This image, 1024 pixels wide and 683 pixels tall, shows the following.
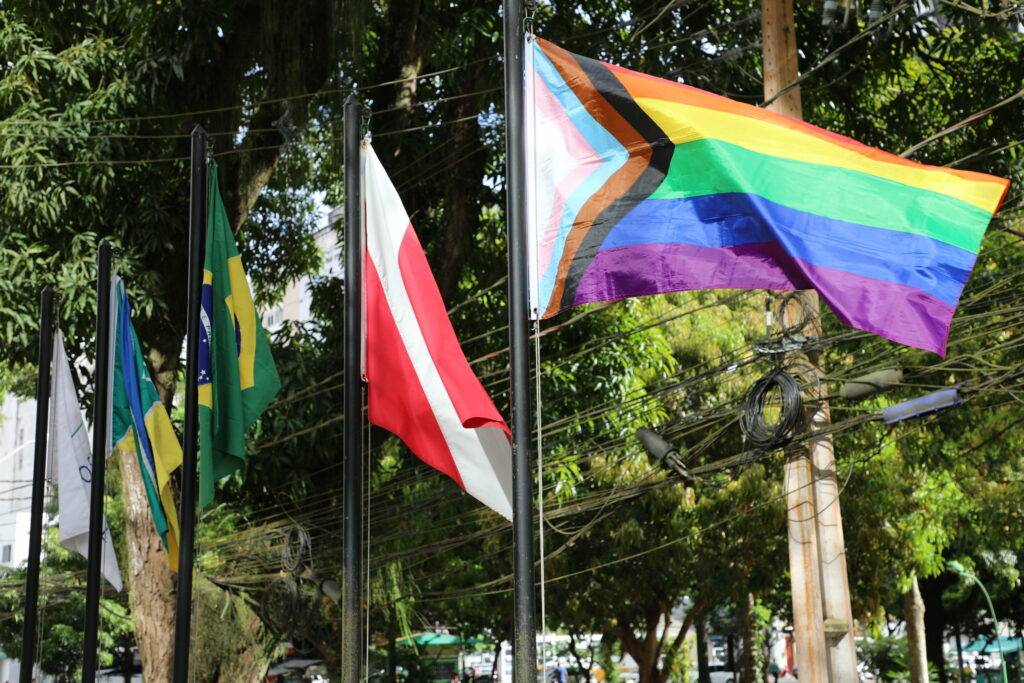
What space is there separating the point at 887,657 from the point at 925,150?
3630 centimetres

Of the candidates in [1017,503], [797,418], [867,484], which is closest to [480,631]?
[867,484]

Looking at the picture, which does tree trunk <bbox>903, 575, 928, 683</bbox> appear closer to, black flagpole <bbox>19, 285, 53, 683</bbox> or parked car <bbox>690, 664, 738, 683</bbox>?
parked car <bbox>690, 664, 738, 683</bbox>

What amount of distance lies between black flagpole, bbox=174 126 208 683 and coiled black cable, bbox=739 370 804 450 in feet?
14.1

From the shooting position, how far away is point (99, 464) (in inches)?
420

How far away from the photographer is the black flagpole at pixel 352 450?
7.01 meters

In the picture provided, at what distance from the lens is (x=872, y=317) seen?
18.0ft

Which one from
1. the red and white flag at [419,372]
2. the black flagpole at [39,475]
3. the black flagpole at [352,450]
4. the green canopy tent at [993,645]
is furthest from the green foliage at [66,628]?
the green canopy tent at [993,645]

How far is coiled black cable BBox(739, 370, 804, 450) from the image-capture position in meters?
9.42

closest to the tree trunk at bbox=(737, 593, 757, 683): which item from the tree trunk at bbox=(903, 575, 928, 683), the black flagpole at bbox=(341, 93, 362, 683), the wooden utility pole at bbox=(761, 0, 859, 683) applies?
the tree trunk at bbox=(903, 575, 928, 683)

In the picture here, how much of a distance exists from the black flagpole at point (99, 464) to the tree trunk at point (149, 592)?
2.86 meters

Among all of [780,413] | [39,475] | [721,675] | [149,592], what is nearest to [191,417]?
[780,413]

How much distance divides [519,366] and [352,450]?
1.89 meters

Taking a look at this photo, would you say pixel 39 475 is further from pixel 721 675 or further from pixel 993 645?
pixel 721 675

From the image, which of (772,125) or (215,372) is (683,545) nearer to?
(215,372)
